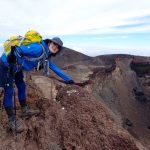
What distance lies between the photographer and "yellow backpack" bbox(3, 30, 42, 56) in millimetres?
7641

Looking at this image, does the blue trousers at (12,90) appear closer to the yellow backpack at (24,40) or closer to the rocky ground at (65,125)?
the rocky ground at (65,125)

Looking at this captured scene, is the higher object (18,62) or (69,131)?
(18,62)

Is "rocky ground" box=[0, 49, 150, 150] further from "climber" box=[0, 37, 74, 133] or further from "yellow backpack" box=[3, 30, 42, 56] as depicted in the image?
"yellow backpack" box=[3, 30, 42, 56]

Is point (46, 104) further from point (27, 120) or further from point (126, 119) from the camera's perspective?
point (126, 119)

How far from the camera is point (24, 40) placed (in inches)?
303

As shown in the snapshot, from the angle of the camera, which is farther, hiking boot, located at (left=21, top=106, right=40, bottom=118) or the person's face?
hiking boot, located at (left=21, top=106, right=40, bottom=118)

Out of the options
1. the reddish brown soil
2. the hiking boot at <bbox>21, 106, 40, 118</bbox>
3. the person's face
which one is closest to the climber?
the person's face

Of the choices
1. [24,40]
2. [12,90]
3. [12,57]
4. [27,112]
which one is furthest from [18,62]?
[27,112]

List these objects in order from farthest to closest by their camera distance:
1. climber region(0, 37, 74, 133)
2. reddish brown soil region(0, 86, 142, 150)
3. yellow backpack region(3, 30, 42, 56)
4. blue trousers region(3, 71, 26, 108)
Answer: reddish brown soil region(0, 86, 142, 150) → blue trousers region(3, 71, 26, 108) → yellow backpack region(3, 30, 42, 56) → climber region(0, 37, 74, 133)

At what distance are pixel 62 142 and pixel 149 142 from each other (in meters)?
12.1

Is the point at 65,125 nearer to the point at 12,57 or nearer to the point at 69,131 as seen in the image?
the point at 69,131

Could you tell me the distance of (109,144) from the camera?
839cm

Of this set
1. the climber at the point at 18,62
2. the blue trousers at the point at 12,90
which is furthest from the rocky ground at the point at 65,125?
the blue trousers at the point at 12,90

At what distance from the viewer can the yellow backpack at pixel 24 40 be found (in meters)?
7.64
